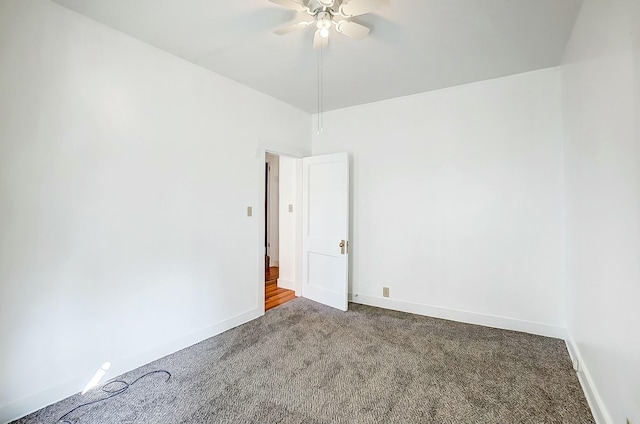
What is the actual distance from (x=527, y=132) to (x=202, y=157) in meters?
3.34

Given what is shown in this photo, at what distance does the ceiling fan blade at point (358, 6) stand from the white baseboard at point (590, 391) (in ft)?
8.77

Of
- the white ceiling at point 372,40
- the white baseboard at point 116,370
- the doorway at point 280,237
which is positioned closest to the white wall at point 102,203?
the white baseboard at point 116,370

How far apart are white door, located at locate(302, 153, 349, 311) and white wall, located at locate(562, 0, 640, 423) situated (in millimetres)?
2203

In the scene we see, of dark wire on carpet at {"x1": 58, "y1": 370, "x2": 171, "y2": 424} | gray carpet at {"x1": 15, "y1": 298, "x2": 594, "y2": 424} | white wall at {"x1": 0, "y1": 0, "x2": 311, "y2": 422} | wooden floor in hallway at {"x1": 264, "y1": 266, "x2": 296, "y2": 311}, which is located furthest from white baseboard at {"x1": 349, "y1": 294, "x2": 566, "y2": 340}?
dark wire on carpet at {"x1": 58, "y1": 370, "x2": 171, "y2": 424}

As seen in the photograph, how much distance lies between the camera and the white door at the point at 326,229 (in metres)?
3.60

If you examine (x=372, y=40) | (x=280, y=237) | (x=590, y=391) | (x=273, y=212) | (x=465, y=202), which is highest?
(x=372, y=40)

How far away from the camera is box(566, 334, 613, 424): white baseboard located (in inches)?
63.7

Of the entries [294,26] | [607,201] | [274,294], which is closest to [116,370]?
[274,294]

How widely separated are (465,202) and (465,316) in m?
1.30

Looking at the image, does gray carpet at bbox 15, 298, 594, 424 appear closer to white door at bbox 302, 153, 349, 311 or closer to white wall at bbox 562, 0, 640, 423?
white wall at bbox 562, 0, 640, 423

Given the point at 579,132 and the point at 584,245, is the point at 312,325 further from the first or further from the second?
the point at 579,132

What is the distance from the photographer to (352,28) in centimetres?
190

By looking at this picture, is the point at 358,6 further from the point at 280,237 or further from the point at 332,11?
the point at 280,237

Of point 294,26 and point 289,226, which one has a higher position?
point 294,26
